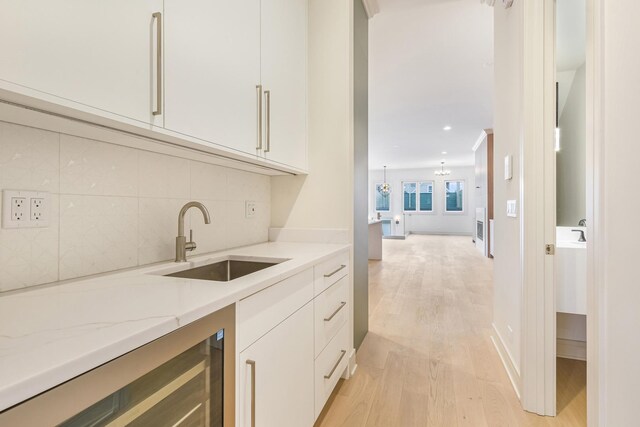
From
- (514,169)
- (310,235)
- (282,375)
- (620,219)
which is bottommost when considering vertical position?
(282,375)

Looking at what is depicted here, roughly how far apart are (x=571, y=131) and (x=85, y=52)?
11.3 feet

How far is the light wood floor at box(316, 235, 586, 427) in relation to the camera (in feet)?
5.10

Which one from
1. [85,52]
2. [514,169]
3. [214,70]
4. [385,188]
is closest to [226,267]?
[214,70]

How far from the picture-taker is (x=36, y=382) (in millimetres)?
411

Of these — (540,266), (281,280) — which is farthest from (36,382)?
(540,266)

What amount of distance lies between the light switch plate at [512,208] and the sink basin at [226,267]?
4.68 ft

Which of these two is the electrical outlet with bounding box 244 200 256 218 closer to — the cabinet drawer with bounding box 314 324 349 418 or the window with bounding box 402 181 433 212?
the cabinet drawer with bounding box 314 324 349 418

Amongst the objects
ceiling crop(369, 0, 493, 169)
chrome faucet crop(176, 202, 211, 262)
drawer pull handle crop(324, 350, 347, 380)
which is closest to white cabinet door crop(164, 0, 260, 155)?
chrome faucet crop(176, 202, 211, 262)

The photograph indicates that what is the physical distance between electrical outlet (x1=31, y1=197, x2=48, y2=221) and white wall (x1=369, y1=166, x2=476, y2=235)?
11261mm

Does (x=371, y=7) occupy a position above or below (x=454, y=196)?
above

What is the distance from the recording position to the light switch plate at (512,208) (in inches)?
70.3

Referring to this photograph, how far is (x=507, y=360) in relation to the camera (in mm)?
1979

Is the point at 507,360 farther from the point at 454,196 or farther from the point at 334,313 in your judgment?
the point at 454,196

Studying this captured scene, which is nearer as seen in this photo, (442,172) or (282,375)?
(282,375)
